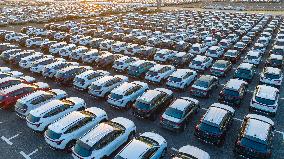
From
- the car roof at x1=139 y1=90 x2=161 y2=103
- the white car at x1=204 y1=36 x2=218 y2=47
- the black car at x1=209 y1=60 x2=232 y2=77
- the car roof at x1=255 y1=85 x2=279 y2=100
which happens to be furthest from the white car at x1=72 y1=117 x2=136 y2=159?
the white car at x1=204 y1=36 x2=218 y2=47

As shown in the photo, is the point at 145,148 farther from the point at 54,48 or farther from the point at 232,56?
the point at 54,48

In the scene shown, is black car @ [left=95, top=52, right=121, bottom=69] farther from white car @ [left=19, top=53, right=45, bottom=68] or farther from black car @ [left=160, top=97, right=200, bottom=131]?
black car @ [left=160, top=97, right=200, bottom=131]

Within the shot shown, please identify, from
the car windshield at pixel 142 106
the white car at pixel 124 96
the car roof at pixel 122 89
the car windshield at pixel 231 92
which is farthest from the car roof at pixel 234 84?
the car roof at pixel 122 89

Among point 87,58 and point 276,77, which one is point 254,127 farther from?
point 87,58

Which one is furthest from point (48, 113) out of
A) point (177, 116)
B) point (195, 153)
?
point (195, 153)

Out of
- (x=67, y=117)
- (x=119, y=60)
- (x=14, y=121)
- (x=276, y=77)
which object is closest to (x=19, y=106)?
(x=14, y=121)
